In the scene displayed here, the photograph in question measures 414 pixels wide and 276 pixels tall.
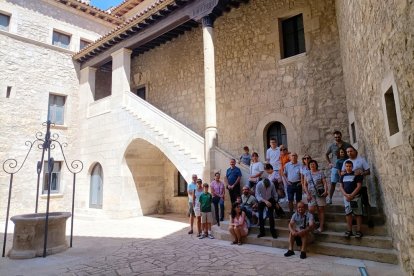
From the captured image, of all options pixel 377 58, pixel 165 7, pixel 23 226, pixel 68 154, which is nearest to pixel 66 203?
pixel 68 154

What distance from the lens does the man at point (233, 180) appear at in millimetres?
6804

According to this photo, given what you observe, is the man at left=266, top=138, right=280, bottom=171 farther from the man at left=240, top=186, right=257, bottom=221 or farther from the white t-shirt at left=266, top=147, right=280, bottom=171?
the man at left=240, top=186, right=257, bottom=221

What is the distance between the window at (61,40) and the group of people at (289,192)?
1097 cm

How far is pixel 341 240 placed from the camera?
486 centimetres

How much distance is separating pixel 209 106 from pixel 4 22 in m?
10.5

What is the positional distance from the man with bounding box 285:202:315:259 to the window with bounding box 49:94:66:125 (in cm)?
1231

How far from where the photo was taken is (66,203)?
12.9 meters

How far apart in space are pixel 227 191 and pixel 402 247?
421 centimetres

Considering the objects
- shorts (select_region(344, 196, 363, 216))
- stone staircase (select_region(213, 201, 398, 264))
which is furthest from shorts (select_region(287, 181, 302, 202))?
shorts (select_region(344, 196, 363, 216))

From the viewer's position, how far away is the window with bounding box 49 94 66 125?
13.2m

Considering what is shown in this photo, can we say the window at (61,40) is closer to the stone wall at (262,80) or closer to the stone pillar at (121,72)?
the stone pillar at (121,72)

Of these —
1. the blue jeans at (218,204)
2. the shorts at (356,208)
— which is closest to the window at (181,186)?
the blue jeans at (218,204)

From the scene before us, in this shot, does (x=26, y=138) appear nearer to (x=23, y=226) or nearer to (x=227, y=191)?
(x=23, y=226)

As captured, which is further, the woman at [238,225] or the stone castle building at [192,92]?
the woman at [238,225]
